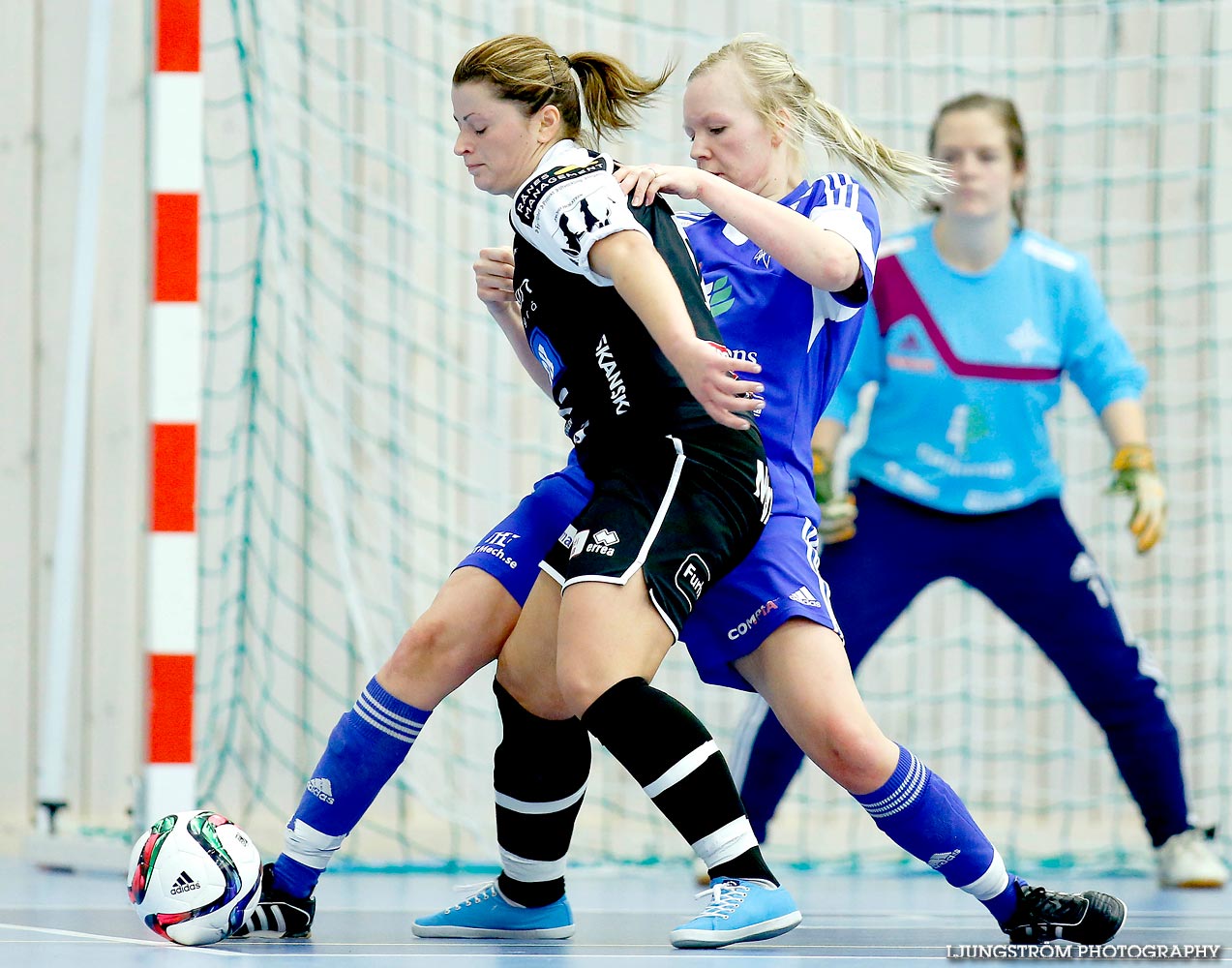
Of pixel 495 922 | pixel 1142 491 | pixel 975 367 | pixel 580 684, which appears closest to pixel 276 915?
pixel 495 922

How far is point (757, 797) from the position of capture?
3.54 meters

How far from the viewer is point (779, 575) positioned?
2453 millimetres

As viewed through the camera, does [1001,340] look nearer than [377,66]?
Yes

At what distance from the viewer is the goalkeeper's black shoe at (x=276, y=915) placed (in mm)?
2582

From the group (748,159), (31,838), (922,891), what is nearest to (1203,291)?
(922,891)

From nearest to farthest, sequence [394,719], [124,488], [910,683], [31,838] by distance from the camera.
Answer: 1. [394,719]
2. [31,838]
3. [124,488]
4. [910,683]

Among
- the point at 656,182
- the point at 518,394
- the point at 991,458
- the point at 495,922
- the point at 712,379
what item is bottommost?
the point at 495,922

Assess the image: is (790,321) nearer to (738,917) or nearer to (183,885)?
(738,917)

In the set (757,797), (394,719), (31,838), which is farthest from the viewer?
(31,838)

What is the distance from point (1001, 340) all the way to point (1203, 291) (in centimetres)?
159

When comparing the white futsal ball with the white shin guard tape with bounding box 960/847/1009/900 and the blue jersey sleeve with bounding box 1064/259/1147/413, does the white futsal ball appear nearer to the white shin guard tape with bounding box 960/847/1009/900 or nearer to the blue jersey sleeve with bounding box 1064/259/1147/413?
the white shin guard tape with bounding box 960/847/1009/900

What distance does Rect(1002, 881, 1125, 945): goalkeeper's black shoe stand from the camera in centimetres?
247

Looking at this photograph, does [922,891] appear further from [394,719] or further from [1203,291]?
[1203,291]

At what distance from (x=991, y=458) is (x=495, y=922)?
1540 millimetres
